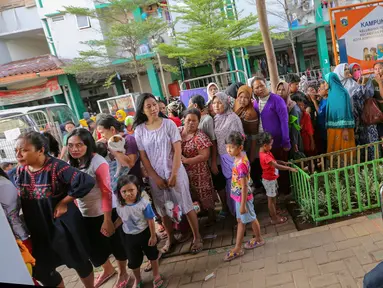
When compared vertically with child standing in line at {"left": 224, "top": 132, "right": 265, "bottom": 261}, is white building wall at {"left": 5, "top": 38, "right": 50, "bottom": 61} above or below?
above

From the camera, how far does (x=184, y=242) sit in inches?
128

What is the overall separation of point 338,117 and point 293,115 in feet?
1.99

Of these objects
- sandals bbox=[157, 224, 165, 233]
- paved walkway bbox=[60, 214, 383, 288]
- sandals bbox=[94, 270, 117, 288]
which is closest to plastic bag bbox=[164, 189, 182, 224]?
paved walkway bbox=[60, 214, 383, 288]

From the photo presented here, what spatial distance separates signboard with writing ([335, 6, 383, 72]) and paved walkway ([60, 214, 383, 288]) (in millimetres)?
2877

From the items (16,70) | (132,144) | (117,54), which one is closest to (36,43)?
(16,70)

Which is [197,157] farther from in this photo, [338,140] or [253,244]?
[338,140]

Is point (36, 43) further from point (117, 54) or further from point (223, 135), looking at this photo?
point (223, 135)

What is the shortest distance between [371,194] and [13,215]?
340 centimetres

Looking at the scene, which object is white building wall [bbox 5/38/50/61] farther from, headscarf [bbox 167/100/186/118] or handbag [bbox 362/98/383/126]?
handbag [bbox 362/98/383/126]

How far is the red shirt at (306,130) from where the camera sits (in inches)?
143

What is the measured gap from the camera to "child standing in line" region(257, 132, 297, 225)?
2.96 m

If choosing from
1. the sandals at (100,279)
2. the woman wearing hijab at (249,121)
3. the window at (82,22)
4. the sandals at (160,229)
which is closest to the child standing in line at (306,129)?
the woman wearing hijab at (249,121)

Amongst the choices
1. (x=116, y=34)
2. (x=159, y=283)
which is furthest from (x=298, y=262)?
(x=116, y=34)

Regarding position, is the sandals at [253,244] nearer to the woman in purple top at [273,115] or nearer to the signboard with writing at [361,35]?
the woman in purple top at [273,115]
